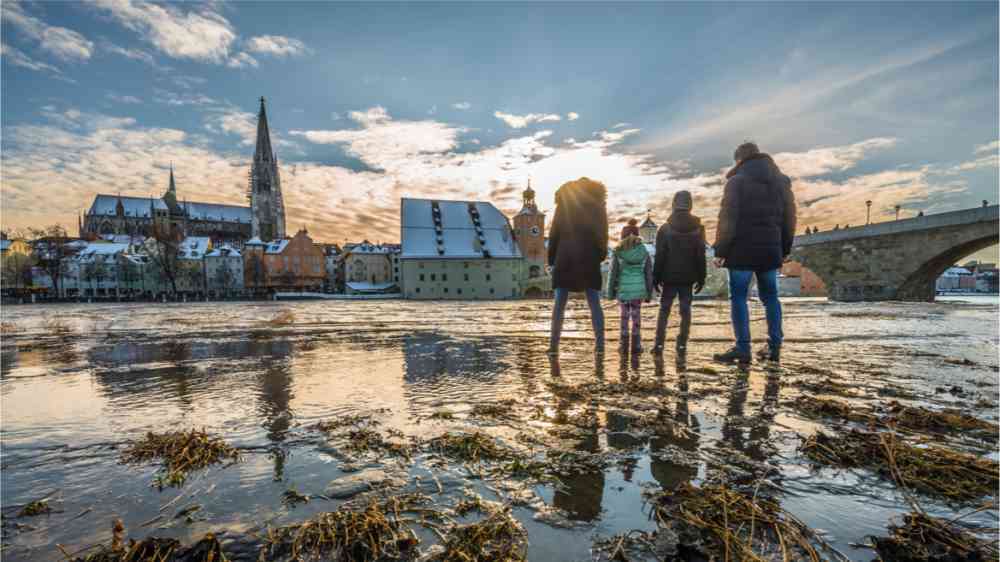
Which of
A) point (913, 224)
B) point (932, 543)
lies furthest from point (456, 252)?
point (932, 543)

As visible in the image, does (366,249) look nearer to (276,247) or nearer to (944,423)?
(276,247)

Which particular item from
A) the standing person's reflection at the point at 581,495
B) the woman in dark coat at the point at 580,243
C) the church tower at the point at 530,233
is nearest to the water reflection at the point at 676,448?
the standing person's reflection at the point at 581,495

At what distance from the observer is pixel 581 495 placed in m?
1.42

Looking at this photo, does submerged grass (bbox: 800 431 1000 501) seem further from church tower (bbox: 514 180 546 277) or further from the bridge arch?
church tower (bbox: 514 180 546 277)

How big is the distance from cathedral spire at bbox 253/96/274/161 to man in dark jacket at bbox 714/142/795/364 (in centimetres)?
10628

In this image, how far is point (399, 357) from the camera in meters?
4.62

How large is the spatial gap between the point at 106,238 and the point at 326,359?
10978 centimetres

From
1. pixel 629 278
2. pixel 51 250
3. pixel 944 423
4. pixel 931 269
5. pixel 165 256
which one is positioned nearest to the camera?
pixel 944 423

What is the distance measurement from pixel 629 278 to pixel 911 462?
3.48m

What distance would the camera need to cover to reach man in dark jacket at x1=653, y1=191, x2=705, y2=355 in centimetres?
509

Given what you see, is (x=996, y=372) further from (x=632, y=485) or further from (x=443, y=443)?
(x=443, y=443)

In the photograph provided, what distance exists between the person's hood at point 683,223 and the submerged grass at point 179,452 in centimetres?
499

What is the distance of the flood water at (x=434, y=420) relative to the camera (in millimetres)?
1301

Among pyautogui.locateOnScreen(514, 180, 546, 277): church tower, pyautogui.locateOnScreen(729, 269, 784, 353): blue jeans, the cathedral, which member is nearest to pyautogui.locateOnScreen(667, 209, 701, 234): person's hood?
pyautogui.locateOnScreen(729, 269, 784, 353): blue jeans
